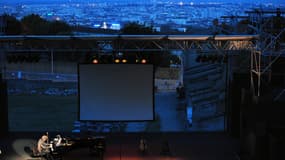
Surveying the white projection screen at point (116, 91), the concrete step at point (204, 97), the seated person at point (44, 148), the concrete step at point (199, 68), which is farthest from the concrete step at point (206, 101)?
the seated person at point (44, 148)

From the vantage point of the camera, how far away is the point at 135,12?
15539 mm

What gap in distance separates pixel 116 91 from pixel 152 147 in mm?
2088

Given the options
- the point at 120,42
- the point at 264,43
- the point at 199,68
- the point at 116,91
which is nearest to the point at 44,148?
the point at 116,91

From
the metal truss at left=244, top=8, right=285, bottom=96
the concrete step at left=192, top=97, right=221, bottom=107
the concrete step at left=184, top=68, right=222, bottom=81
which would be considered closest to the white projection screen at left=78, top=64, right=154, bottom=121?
the metal truss at left=244, top=8, right=285, bottom=96

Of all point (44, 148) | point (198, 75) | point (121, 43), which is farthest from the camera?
point (198, 75)

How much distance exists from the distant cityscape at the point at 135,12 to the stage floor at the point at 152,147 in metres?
4.38

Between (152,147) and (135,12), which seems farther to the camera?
(135,12)

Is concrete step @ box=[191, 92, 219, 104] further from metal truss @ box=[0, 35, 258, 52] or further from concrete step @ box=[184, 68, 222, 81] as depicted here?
metal truss @ box=[0, 35, 258, 52]

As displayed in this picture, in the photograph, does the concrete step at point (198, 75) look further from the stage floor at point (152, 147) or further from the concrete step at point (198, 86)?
the stage floor at point (152, 147)

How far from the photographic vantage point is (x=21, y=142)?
40.4 ft

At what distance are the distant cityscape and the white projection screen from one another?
10.2 ft

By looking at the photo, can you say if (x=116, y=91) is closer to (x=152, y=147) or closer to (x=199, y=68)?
(x=152, y=147)

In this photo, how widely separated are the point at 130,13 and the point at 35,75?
5.14m

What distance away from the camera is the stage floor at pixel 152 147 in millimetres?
11023
